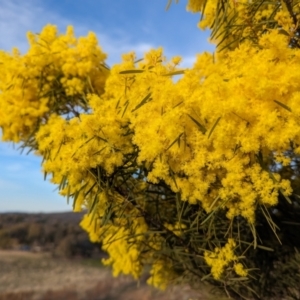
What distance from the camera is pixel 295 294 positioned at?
151 centimetres

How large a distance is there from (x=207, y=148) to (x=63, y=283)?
5009 millimetres

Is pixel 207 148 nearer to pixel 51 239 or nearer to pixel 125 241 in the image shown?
pixel 125 241

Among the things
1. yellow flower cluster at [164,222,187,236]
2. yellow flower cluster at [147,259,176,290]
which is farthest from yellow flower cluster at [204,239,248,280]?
yellow flower cluster at [147,259,176,290]

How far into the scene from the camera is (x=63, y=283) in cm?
566

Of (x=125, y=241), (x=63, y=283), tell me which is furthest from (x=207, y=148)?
(x=63, y=283)

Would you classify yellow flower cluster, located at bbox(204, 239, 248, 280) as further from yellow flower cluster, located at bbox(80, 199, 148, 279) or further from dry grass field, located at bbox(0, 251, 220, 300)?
dry grass field, located at bbox(0, 251, 220, 300)

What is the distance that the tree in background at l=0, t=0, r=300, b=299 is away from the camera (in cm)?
93

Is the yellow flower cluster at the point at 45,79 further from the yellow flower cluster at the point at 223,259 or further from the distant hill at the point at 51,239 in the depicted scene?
the distant hill at the point at 51,239

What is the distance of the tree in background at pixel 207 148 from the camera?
0.93 m

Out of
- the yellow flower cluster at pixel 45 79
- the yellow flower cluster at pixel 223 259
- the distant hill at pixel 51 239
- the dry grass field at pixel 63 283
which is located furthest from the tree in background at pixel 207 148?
the distant hill at pixel 51 239

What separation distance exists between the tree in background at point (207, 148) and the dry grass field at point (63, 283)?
2.64m

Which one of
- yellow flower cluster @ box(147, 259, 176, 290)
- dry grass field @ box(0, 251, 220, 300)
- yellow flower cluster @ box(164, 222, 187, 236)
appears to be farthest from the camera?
dry grass field @ box(0, 251, 220, 300)

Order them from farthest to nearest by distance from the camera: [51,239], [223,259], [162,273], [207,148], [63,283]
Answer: [51,239]
[63,283]
[162,273]
[223,259]
[207,148]

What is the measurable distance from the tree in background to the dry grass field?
2.64m
